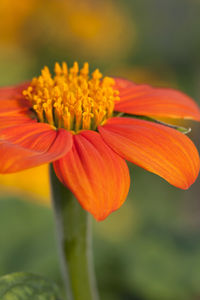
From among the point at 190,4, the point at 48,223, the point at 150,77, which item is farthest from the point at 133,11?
the point at 48,223

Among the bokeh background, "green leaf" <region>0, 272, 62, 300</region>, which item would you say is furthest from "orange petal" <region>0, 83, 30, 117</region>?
the bokeh background

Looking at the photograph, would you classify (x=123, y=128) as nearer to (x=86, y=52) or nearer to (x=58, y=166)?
(x=58, y=166)

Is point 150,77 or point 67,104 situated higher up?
point 67,104

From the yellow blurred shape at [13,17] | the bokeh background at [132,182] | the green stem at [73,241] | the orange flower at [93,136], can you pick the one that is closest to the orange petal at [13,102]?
the orange flower at [93,136]

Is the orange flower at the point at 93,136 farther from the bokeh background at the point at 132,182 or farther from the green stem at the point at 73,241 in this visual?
the bokeh background at the point at 132,182

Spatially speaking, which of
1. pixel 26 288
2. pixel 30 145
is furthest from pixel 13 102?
pixel 26 288
